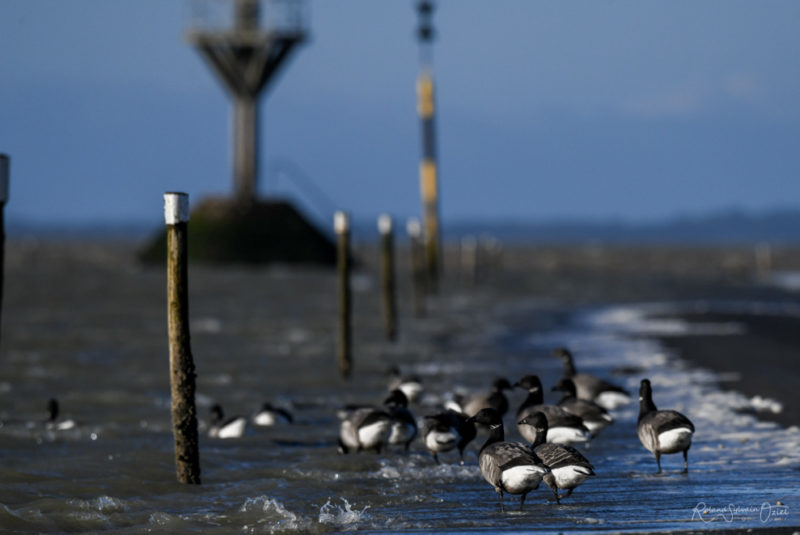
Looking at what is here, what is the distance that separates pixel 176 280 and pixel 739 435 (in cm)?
653

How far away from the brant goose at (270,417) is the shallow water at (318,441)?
5.4 inches

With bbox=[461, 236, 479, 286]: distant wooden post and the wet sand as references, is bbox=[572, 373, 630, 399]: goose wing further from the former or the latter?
bbox=[461, 236, 479, 286]: distant wooden post

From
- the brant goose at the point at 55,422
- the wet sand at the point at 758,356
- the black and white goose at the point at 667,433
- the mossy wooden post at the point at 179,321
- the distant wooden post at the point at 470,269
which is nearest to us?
the black and white goose at the point at 667,433

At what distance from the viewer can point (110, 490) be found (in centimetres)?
1140

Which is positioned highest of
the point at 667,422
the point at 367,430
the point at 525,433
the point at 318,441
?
the point at 667,422

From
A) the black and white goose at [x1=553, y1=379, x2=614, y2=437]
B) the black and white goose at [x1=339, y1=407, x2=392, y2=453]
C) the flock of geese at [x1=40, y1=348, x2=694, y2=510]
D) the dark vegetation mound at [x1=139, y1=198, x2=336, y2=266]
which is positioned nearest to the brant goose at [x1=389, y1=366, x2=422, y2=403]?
the flock of geese at [x1=40, y1=348, x2=694, y2=510]

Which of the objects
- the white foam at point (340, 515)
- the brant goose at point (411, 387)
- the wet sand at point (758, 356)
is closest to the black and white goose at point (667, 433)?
the white foam at point (340, 515)

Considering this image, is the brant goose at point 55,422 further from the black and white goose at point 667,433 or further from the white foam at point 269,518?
the black and white goose at point 667,433

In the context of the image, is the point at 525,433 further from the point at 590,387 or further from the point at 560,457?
the point at 590,387

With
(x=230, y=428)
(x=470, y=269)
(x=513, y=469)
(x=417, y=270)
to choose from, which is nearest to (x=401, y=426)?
(x=230, y=428)

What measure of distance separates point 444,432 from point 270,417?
386 cm

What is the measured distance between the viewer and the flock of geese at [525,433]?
9.59 m

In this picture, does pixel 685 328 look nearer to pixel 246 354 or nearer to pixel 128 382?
pixel 246 354

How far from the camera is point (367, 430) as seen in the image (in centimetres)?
1253
